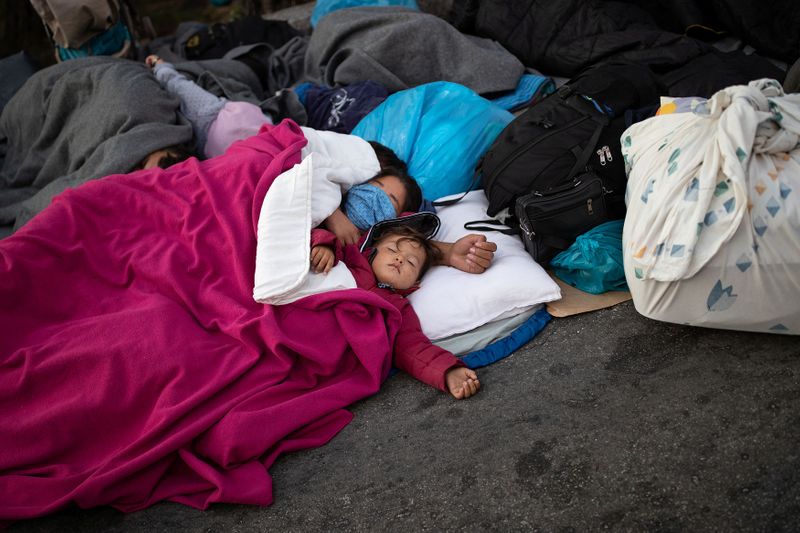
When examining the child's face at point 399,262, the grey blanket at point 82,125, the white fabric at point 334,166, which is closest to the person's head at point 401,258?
the child's face at point 399,262

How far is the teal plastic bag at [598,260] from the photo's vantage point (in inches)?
80.4

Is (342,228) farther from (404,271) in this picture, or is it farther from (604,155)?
(604,155)

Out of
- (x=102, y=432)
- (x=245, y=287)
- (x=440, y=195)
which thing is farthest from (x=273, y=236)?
(x=440, y=195)

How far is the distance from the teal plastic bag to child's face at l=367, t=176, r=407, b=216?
0.65 m

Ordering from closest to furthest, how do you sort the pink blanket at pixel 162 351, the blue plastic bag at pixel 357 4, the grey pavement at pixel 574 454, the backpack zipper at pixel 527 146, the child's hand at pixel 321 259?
the grey pavement at pixel 574 454, the pink blanket at pixel 162 351, the child's hand at pixel 321 259, the backpack zipper at pixel 527 146, the blue plastic bag at pixel 357 4

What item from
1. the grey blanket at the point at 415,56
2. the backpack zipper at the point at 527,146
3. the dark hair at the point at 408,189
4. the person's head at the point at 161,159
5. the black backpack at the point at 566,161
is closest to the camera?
the black backpack at the point at 566,161

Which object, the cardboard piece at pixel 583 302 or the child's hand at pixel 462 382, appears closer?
the child's hand at pixel 462 382

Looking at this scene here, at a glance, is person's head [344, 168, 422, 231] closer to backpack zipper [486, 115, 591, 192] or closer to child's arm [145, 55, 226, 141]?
backpack zipper [486, 115, 591, 192]

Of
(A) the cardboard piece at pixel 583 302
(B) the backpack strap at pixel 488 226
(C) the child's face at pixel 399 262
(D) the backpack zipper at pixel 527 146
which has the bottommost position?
(A) the cardboard piece at pixel 583 302

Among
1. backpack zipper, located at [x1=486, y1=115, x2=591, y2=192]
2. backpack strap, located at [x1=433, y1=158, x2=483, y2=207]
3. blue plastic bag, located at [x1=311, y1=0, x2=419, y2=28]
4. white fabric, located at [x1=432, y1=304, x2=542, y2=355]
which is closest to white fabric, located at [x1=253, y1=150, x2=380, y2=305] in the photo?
white fabric, located at [x1=432, y1=304, x2=542, y2=355]

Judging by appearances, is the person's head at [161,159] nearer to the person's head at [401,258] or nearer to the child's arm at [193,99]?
the child's arm at [193,99]

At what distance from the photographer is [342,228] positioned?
2201 mm

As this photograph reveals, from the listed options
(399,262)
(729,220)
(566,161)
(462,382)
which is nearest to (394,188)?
(399,262)

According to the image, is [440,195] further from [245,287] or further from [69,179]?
[69,179]
